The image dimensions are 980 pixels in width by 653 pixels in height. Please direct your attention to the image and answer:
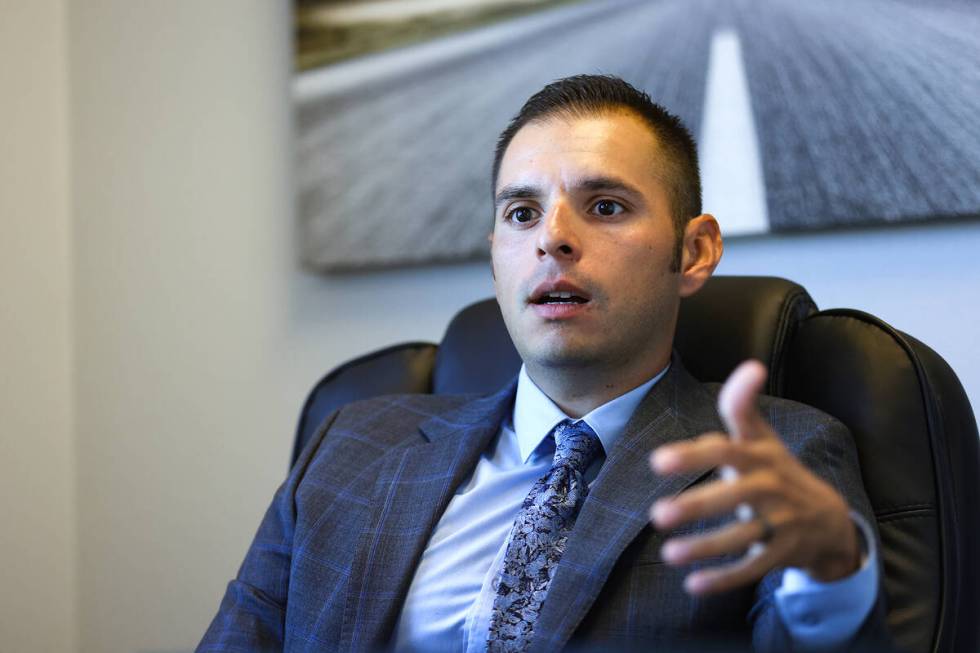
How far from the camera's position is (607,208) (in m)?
1.29

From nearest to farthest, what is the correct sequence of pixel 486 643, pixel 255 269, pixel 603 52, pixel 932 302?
pixel 486 643
pixel 932 302
pixel 603 52
pixel 255 269

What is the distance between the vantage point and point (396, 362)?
5.27ft

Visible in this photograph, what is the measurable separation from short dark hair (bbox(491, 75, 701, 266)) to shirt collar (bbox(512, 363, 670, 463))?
0.68ft

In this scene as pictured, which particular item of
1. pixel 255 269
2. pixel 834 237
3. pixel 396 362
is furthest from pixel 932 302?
pixel 255 269

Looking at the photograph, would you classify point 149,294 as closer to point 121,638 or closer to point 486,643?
point 121,638

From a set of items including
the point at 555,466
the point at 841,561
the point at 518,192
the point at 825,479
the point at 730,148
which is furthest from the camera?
the point at 730,148

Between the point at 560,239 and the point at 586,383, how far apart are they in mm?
193

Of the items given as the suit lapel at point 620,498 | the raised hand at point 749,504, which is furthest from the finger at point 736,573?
the suit lapel at point 620,498

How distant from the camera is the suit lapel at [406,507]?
1171 millimetres

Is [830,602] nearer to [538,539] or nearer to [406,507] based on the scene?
[538,539]

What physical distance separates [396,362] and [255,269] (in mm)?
655

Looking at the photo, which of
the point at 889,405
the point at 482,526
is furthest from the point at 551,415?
the point at 889,405

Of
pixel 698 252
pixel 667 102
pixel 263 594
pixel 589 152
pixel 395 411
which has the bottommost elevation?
pixel 263 594

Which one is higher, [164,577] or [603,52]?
[603,52]
